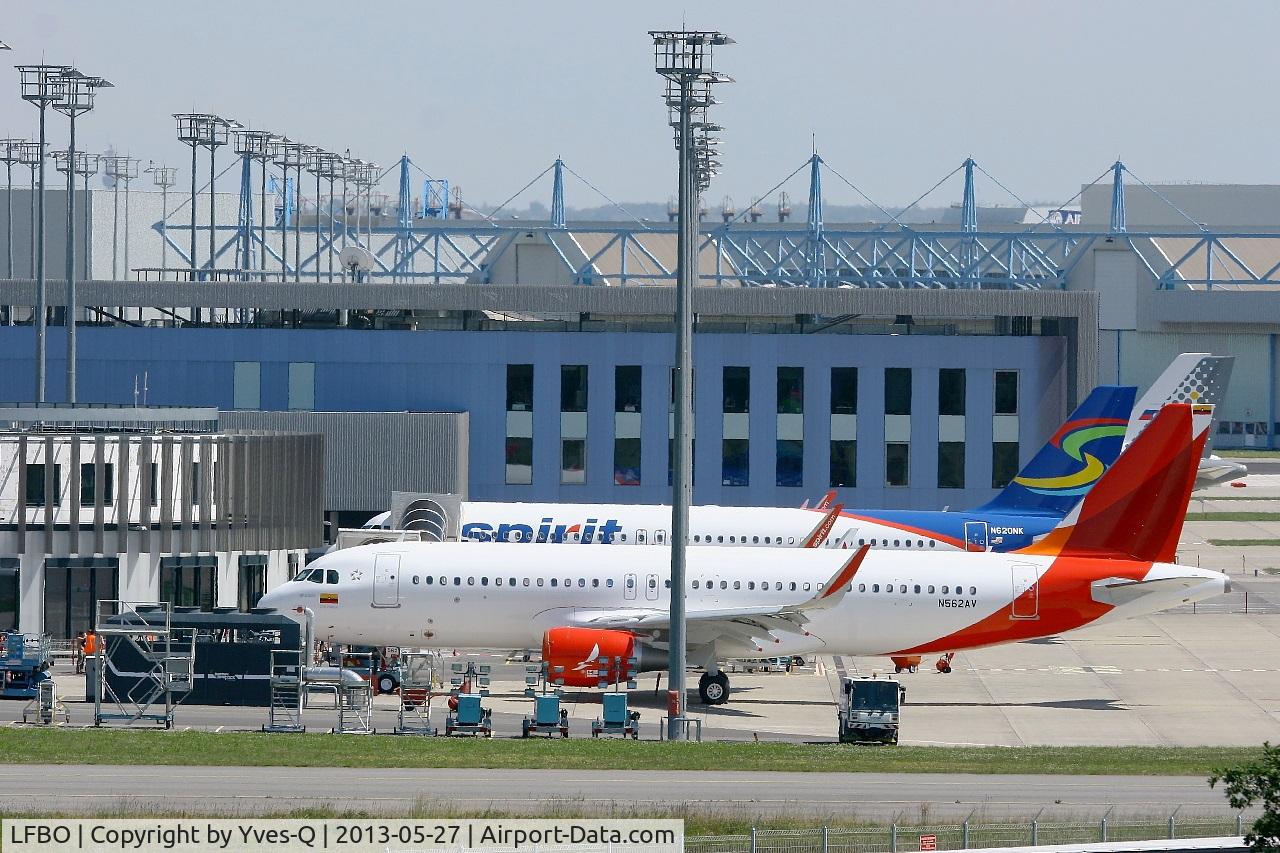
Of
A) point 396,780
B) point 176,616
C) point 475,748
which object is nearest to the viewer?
point 396,780

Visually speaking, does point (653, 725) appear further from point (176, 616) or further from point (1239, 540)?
point (1239, 540)

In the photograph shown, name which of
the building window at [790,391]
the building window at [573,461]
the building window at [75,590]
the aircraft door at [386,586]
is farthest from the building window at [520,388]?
the aircraft door at [386,586]

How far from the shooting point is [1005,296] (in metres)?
79.2

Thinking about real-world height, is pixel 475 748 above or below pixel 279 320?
below

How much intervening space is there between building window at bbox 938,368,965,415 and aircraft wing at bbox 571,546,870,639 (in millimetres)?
29660

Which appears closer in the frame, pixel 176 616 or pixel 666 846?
pixel 666 846

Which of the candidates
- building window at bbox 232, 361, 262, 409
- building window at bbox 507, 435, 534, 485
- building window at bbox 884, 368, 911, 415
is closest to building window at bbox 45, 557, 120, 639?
building window at bbox 232, 361, 262, 409

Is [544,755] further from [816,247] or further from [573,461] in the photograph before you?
[816,247]

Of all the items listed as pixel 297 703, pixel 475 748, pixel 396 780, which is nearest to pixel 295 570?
pixel 297 703

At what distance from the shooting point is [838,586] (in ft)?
155

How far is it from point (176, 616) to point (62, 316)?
37286 millimetres

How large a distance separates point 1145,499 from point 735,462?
2956cm

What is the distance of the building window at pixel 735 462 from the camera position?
79188 millimetres

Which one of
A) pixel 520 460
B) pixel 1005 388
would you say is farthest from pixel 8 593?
pixel 1005 388
